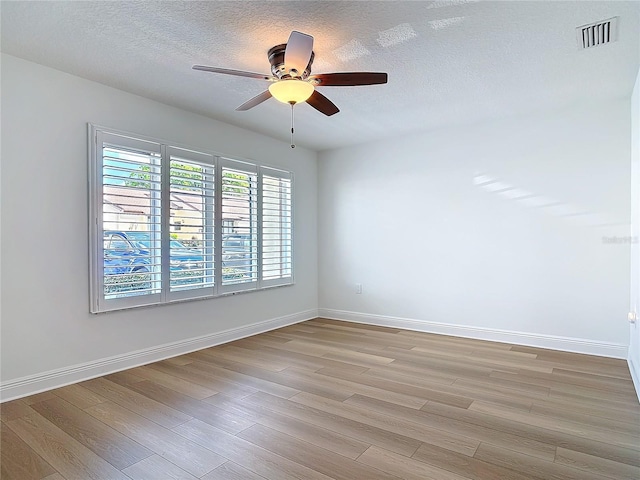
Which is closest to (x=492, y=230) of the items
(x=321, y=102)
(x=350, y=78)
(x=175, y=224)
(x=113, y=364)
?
(x=321, y=102)

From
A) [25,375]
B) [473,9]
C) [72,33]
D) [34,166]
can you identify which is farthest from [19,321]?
[473,9]

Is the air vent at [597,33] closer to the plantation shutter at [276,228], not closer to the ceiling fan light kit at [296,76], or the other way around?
the ceiling fan light kit at [296,76]

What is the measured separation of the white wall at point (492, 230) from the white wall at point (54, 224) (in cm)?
260

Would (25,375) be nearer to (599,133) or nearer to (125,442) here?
(125,442)

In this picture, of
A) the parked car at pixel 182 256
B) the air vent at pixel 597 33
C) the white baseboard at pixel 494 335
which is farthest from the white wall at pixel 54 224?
the air vent at pixel 597 33

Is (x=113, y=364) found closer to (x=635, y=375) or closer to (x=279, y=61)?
(x=279, y=61)

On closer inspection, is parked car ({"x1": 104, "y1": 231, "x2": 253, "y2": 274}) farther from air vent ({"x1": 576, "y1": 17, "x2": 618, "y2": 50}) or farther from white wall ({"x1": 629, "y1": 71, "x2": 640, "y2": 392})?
white wall ({"x1": 629, "y1": 71, "x2": 640, "y2": 392})

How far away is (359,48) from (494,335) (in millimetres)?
3410

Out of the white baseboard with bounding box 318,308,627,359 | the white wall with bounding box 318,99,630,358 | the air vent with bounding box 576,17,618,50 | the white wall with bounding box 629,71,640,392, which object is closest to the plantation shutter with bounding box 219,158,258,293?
the white wall with bounding box 318,99,630,358

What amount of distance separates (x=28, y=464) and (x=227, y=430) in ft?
3.35

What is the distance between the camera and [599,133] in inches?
148

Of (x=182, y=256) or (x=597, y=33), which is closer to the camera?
(x=597, y=33)

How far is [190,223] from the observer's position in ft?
12.9

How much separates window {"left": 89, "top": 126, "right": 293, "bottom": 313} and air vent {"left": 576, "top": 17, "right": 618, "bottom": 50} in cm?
340
